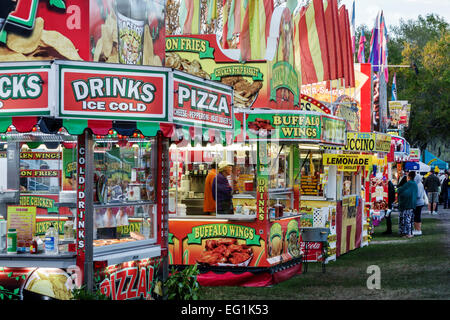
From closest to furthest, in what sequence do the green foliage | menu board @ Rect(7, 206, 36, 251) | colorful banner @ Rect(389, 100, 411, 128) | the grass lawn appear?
menu board @ Rect(7, 206, 36, 251) < the green foliage < the grass lawn < colorful banner @ Rect(389, 100, 411, 128)

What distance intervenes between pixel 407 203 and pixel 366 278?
28.5ft

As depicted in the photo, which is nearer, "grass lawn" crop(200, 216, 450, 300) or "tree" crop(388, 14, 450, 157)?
"grass lawn" crop(200, 216, 450, 300)

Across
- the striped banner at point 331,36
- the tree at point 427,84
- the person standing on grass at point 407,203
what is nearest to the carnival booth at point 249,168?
the striped banner at point 331,36

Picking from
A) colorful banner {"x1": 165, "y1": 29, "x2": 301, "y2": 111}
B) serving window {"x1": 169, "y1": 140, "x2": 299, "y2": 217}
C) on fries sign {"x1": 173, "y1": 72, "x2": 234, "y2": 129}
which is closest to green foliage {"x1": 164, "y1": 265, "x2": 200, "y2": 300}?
on fries sign {"x1": 173, "y1": 72, "x2": 234, "y2": 129}

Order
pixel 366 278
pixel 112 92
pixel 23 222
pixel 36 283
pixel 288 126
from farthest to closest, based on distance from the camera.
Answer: pixel 366 278 < pixel 288 126 < pixel 23 222 < pixel 36 283 < pixel 112 92

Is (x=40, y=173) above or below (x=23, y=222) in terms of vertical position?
above

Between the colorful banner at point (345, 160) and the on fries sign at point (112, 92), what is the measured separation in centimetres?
881

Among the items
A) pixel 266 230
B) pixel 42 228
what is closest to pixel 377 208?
pixel 266 230

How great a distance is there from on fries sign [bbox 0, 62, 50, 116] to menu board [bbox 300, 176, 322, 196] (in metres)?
10.2

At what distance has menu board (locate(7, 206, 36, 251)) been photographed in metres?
9.42

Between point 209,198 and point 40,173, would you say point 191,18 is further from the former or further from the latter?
point 40,173

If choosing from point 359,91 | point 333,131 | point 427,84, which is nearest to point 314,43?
point 333,131

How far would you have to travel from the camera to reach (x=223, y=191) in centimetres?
1430

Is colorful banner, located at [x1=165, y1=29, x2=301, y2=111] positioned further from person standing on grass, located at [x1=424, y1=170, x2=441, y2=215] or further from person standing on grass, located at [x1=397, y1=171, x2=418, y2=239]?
person standing on grass, located at [x1=424, y1=170, x2=441, y2=215]
